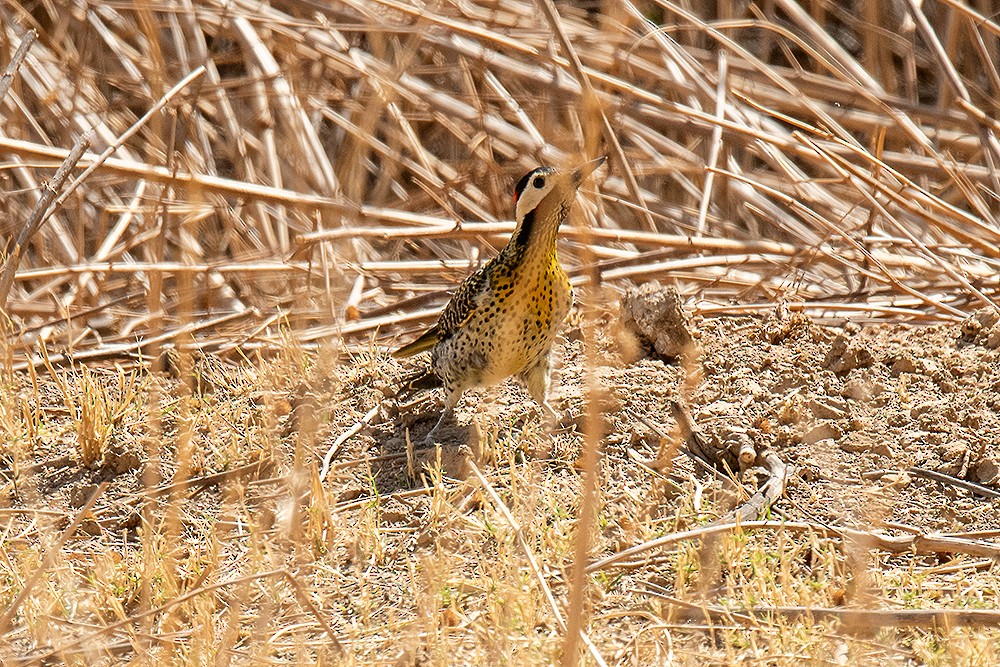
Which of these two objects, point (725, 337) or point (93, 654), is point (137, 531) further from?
point (725, 337)

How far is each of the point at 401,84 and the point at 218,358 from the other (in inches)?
92.9

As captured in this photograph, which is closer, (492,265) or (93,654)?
(93,654)

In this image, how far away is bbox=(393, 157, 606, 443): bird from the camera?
4234mm

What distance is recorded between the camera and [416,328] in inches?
221

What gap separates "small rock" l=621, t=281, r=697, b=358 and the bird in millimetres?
390

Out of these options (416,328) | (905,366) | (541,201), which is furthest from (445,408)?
(905,366)

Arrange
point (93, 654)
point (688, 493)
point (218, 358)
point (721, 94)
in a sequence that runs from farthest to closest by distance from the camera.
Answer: point (721, 94), point (218, 358), point (688, 493), point (93, 654)

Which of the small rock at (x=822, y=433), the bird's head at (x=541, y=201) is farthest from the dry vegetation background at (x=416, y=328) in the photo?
the bird's head at (x=541, y=201)

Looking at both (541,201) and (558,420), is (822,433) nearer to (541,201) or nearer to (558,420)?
(558,420)

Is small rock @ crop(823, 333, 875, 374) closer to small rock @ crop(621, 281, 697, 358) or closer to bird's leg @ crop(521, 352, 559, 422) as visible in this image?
small rock @ crop(621, 281, 697, 358)

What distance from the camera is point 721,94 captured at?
5562 millimetres

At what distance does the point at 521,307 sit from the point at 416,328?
141 cm

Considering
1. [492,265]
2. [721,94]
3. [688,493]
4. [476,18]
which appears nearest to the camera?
[688,493]

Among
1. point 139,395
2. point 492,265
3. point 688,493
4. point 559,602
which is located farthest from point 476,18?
point 559,602
